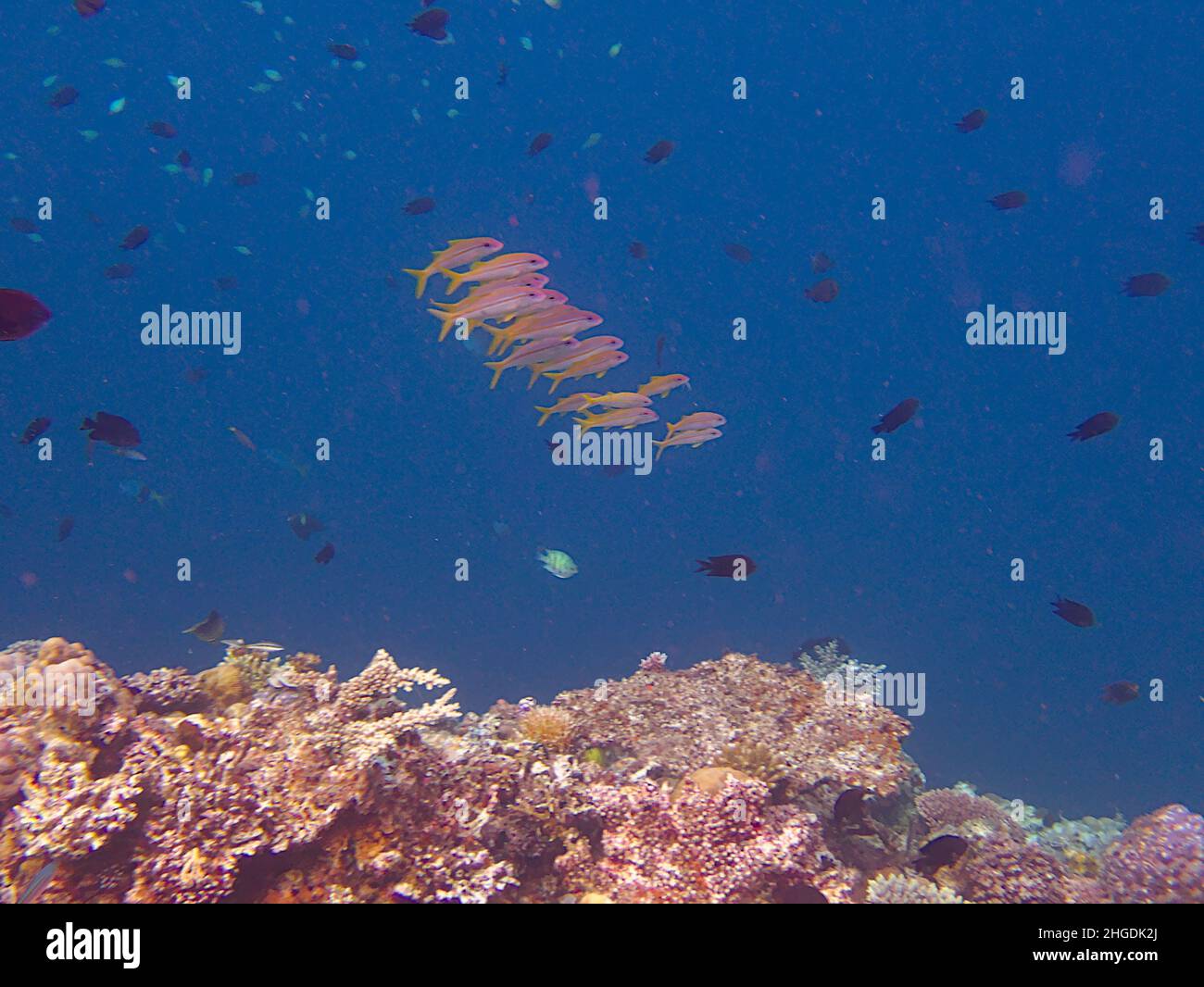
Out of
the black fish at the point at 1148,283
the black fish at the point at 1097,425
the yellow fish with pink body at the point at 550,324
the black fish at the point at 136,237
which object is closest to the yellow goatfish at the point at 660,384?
the yellow fish with pink body at the point at 550,324

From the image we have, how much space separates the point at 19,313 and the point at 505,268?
Result: 14.3ft

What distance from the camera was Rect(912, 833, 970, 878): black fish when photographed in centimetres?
458

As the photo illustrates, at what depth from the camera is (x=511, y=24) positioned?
→ 46.2m

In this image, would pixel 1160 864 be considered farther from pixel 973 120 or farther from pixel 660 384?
pixel 973 120

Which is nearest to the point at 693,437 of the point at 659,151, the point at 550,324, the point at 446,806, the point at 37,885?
the point at 550,324

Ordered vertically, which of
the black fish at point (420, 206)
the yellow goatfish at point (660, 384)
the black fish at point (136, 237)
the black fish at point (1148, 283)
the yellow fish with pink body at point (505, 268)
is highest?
the black fish at point (420, 206)

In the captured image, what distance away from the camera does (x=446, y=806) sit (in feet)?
13.6

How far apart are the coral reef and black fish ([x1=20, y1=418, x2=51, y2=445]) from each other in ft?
16.1

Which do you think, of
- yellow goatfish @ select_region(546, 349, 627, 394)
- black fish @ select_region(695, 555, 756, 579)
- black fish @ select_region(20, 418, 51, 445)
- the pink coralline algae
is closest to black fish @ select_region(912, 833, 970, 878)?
the pink coralline algae

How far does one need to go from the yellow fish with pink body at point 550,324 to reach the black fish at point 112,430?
4.32 m

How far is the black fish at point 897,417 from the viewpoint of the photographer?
27.0ft

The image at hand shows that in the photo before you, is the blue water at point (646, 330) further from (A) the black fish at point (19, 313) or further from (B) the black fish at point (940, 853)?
(A) the black fish at point (19, 313)
